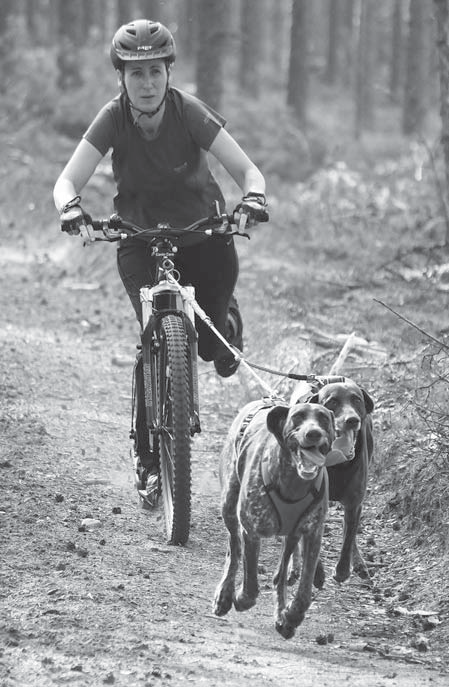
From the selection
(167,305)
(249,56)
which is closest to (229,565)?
(167,305)

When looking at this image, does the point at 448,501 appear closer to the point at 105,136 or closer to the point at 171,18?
the point at 105,136

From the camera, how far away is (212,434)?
335 inches

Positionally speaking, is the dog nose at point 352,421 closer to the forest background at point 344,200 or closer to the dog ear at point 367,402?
the dog ear at point 367,402

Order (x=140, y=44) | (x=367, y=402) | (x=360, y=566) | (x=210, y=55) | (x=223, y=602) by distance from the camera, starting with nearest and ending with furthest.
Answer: (x=367, y=402) → (x=223, y=602) → (x=360, y=566) → (x=140, y=44) → (x=210, y=55)

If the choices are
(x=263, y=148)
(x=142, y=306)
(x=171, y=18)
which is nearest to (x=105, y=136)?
(x=142, y=306)

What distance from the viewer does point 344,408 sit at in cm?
414

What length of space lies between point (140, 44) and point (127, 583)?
9.61ft

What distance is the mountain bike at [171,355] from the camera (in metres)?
5.82

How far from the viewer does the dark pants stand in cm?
630

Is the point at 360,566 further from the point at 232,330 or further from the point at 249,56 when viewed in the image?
the point at 249,56

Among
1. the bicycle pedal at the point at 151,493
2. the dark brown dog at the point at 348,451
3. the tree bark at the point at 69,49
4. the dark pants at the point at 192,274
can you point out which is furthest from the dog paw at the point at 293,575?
the tree bark at the point at 69,49

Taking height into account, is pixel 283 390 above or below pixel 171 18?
below

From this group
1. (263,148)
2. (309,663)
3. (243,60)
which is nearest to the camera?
(309,663)

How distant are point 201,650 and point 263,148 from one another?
20838mm
